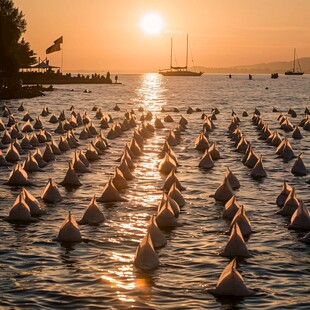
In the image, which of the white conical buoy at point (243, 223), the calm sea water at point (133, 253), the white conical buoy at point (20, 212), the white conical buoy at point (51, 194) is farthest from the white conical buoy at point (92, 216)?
the white conical buoy at point (243, 223)

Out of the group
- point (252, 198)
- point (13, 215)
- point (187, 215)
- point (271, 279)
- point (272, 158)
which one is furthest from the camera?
point (272, 158)

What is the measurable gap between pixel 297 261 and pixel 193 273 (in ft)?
11.4

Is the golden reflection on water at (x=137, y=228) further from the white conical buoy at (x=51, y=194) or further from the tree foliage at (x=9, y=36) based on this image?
the tree foliage at (x=9, y=36)

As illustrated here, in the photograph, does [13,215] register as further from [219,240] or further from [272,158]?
[272,158]

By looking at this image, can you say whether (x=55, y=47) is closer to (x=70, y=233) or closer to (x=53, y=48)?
(x=53, y=48)

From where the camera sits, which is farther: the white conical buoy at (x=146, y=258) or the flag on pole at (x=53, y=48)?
the flag on pole at (x=53, y=48)

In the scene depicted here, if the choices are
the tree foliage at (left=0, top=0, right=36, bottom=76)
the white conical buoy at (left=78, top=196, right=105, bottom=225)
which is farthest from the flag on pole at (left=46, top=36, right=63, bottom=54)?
the white conical buoy at (left=78, top=196, right=105, bottom=225)

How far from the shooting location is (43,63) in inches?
6235

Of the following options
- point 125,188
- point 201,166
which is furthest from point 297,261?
point 201,166

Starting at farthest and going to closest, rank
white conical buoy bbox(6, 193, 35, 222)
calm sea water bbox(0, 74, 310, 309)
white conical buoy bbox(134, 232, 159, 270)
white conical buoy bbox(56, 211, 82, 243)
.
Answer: white conical buoy bbox(6, 193, 35, 222) < white conical buoy bbox(56, 211, 82, 243) < white conical buoy bbox(134, 232, 159, 270) < calm sea water bbox(0, 74, 310, 309)

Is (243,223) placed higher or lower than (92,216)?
higher

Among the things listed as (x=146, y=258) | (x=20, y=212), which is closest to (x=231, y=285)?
(x=146, y=258)

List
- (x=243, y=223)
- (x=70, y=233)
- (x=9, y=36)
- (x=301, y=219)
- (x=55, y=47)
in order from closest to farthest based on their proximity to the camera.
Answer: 1. (x=70, y=233)
2. (x=243, y=223)
3. (x=301, y=219)
4. (x=9, y=36)
5. (x=55, y=47)

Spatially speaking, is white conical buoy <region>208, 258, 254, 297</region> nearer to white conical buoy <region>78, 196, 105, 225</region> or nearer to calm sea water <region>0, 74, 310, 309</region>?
calm sea water <region>0, 74, 310, 309</region>
